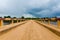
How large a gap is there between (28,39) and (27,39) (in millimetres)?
46

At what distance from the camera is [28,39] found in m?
7.32

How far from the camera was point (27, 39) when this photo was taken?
24.0ft

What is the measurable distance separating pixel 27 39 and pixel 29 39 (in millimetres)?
92

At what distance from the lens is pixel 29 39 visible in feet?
24.0

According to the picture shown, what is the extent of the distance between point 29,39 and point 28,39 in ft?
0.15
